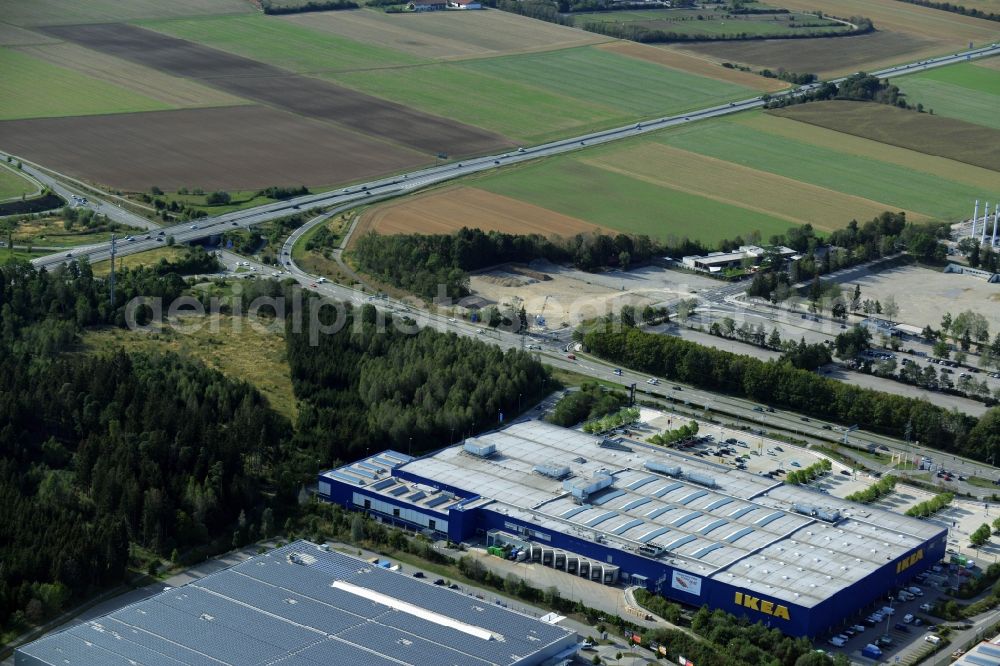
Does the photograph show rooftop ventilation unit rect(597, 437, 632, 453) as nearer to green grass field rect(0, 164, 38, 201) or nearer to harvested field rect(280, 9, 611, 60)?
green grass field rect(0, 164, 38, 201)

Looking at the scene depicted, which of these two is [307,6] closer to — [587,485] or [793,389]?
[793,389]

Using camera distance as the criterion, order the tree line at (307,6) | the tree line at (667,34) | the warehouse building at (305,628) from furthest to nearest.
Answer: the tree line at (307,6)
the tree line at (667,34)
the warehouse building at (305,628)

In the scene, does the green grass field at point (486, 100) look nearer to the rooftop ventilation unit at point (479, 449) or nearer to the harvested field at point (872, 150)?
the harvested field at point (872, 150)

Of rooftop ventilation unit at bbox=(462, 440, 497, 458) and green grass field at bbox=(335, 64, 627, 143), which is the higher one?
green grass field at bbox=(335, 64, 627, 143)

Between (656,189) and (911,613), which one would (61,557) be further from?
(656,189)

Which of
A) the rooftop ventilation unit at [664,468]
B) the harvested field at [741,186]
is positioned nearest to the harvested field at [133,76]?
the harvested field at [741,186]

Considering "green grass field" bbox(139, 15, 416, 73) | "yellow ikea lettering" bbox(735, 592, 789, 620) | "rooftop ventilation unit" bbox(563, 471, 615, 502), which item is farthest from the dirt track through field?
"yellow ikea lettering" bbox(735, 592, 789, 620)
